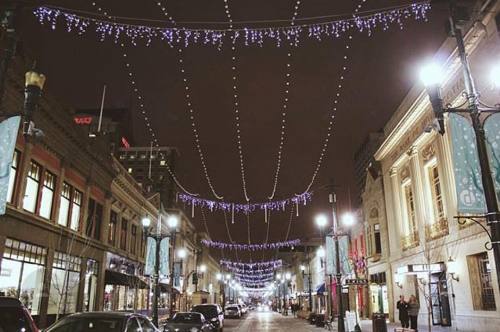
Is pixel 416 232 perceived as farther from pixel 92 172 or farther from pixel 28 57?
pixel 28 57

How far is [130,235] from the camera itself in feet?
133

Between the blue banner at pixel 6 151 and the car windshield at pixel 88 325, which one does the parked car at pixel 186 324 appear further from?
the blue banner at pixel 6 151

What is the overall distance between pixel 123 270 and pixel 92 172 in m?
10.8

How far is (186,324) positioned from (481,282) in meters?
13.6

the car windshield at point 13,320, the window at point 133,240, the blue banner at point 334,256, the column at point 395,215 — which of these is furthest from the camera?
the window at point 133,240

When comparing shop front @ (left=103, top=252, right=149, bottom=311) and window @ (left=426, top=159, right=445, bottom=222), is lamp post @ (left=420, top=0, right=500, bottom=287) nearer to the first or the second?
window @ (left=426, top=159, right=445, bottom=222)

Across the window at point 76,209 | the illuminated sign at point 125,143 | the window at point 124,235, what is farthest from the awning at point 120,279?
the illuminated sign at point 125,143

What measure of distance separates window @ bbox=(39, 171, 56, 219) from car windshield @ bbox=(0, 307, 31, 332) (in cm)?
1574

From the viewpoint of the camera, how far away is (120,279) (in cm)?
3400

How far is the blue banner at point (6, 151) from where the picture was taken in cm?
1046

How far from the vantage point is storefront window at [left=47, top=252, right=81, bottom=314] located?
24484mm

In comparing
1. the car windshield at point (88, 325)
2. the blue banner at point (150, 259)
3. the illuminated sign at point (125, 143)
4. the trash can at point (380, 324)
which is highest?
the illuminated sign at point (125, 143)

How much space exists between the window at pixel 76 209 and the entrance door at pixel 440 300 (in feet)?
67.3

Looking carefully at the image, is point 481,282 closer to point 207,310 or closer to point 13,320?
point 207,310
